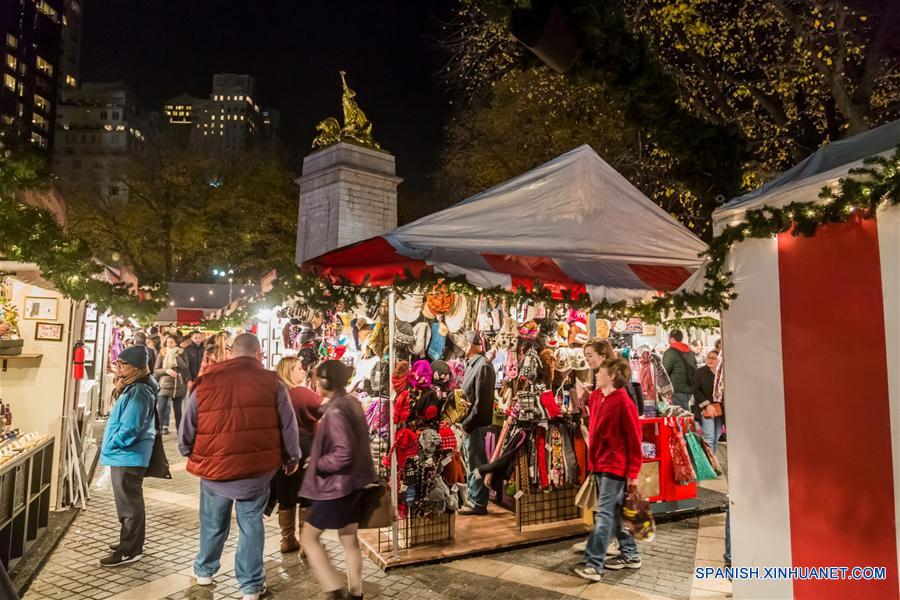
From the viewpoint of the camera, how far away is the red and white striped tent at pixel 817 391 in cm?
256

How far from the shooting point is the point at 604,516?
4.69 meters

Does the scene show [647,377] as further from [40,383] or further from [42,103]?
[42,103]

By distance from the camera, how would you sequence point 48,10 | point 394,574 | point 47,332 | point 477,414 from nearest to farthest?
point 394,574
point 477,414
point 47,332
point 48,10

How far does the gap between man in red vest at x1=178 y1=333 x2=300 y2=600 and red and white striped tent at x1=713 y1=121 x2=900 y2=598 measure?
306 centimetres

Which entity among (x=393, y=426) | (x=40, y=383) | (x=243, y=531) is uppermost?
(x=40, y=383)

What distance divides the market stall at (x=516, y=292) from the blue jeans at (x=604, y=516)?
0.98 metres

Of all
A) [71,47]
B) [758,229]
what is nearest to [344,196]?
[758,229]

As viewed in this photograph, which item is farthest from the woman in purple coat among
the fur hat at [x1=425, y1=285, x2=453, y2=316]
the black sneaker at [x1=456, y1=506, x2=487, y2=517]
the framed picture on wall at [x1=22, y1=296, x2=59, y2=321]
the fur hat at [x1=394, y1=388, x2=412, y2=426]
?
the framed picture on wall at [x1=22, y1=296, x2=59, y2=321]

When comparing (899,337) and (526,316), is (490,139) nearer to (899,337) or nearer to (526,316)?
(526,316)

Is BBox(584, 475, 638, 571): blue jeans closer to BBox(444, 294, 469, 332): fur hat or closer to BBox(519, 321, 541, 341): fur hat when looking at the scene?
BBox(519, 321, 541, 341): fur hat

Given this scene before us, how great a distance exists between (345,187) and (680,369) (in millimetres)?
8567

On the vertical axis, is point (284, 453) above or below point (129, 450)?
above

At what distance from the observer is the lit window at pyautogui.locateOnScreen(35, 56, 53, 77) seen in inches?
3012

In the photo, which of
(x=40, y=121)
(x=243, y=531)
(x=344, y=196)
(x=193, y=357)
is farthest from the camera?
(x=40, y=121)
